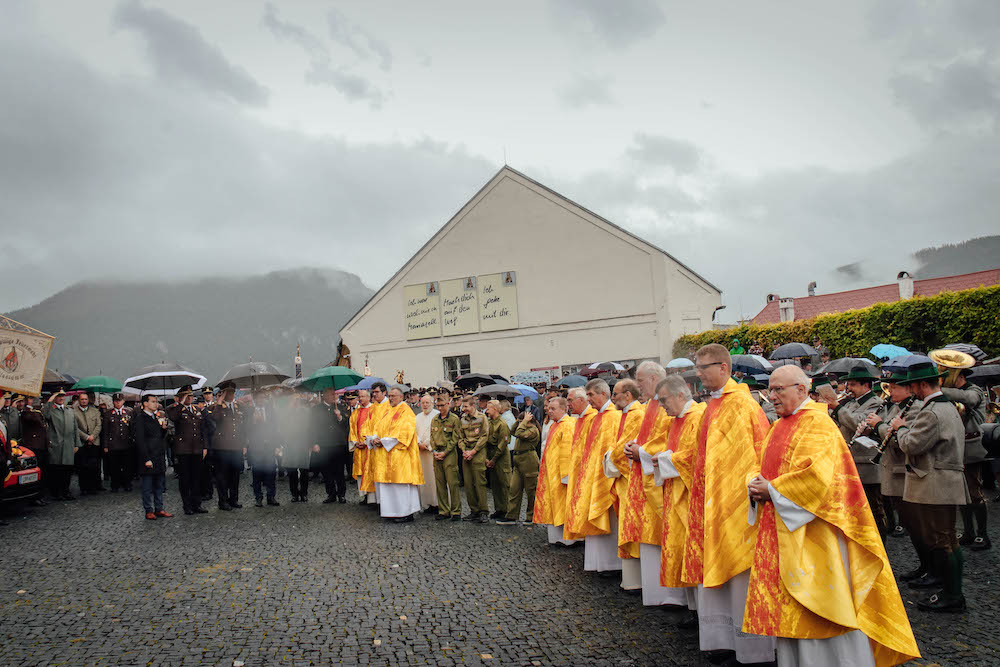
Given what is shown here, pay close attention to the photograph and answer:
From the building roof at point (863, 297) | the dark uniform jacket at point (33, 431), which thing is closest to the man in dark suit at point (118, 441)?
the dark uniform jacket at point (33, 431)

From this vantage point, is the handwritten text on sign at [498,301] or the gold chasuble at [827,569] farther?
the handwritten text on sign at [498,301]

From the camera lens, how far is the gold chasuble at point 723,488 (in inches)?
191

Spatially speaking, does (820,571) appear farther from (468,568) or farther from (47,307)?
(47,307)

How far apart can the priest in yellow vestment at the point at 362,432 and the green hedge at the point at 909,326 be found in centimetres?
1426

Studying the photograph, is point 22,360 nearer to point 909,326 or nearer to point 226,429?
point 226,429

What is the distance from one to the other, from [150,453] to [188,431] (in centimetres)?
80

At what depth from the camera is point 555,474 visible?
888 cm

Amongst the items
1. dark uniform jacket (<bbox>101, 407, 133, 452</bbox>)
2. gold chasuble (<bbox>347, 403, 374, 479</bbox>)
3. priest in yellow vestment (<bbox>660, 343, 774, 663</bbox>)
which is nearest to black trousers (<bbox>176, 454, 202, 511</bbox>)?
gold chasuble (<bbox>347, 403, 374, 479</bbox>)

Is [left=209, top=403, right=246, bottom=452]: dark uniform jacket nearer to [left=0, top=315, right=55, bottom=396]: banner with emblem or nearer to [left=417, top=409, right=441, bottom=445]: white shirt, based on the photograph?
[left=0, top=315, right=55, bottom=396]: banner with emblem

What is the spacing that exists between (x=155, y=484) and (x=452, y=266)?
2382cm

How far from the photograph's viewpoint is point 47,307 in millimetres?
122375

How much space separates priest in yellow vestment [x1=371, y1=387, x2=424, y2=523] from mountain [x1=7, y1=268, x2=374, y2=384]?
284 ft

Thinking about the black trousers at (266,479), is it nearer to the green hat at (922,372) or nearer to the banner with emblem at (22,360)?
the banner with emblem at (22,360)

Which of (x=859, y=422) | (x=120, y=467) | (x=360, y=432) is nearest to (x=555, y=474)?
(x=859, y=422)
